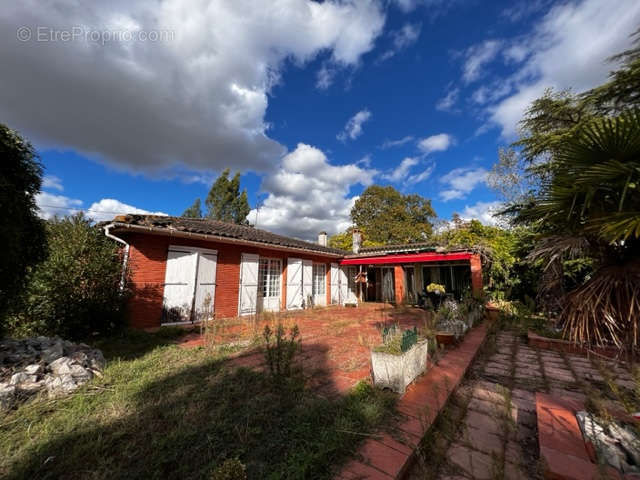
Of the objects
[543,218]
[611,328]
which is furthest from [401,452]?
[543,218]

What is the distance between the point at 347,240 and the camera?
30.0 metres

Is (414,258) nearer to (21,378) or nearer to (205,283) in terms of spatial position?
(205,283)

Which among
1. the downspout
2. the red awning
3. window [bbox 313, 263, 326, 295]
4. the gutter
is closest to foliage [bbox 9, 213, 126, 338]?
the downspout

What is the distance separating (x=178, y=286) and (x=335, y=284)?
9378mm

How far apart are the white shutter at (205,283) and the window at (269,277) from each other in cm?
240

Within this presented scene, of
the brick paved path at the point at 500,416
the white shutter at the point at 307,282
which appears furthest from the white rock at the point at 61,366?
the white shutter at the point at 307,282

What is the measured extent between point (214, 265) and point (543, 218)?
9481 millimetres

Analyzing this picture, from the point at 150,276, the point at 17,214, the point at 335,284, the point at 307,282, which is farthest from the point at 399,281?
the point at 17,214

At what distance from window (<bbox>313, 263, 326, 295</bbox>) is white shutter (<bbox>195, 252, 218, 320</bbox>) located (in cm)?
622

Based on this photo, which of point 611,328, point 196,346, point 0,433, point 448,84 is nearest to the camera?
point 611,328

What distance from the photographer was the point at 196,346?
19.0 feet

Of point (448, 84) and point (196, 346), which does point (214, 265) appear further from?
point (448, 84)

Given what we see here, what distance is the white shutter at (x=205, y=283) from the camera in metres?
8.72

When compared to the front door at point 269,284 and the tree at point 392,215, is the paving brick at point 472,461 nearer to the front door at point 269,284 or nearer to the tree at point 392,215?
the front door at point 269,284
